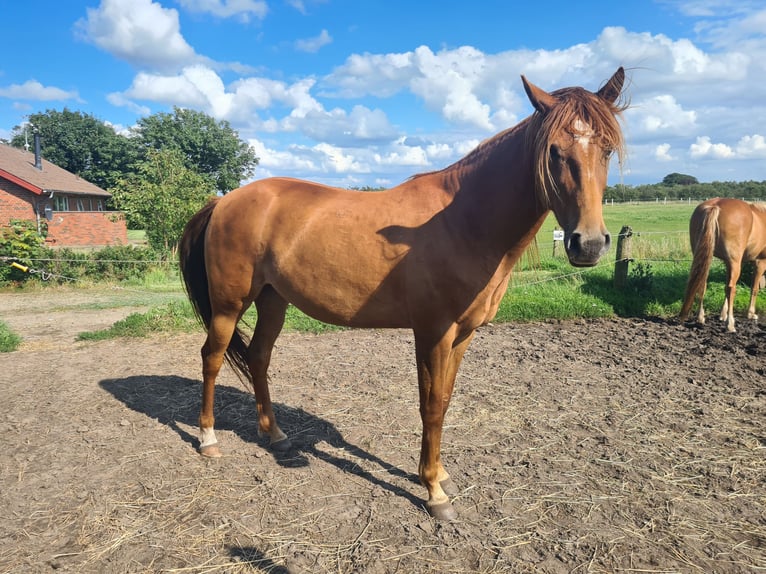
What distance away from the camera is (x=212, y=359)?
12.0ft

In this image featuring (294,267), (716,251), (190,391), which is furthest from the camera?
(716,251)

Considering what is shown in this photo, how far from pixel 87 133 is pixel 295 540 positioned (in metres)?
59.6

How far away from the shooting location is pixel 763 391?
4.53m

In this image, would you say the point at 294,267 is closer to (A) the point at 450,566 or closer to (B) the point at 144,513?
(B) the point at 144,513

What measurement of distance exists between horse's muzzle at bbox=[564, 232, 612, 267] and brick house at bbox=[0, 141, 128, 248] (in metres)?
22.3

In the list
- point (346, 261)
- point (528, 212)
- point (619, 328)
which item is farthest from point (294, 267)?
point (619, 328)

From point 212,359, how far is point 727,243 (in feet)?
25.1

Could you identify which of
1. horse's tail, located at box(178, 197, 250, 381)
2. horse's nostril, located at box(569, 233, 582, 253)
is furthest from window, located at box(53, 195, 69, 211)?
horse's nostril, located at box(569, 233, 582, 253)

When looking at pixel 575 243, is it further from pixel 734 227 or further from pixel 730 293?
pixel 734 227

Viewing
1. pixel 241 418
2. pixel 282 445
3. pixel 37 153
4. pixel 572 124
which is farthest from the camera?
pixel 37 153

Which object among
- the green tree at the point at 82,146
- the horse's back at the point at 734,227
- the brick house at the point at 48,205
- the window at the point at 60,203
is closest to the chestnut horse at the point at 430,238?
the horse's back at the point at 734,227

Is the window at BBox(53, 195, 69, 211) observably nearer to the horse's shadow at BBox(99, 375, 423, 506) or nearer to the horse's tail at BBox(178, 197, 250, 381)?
the horse's shadow at BBox(99, 375, 423, 506)

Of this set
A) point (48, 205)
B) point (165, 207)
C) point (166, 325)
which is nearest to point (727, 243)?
point (166, 325)

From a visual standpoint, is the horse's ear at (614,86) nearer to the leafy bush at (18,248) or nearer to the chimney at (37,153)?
the leafy bush at (18,248)
